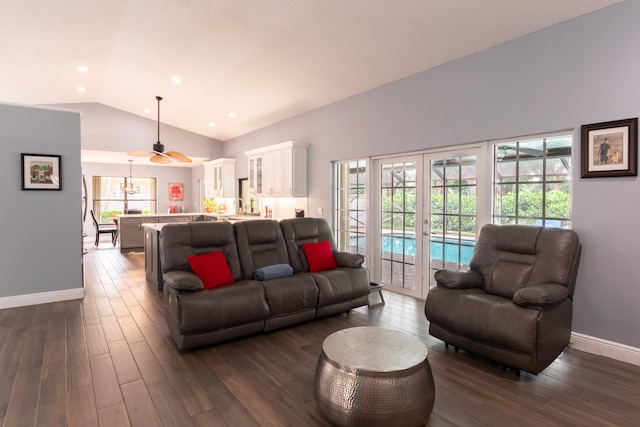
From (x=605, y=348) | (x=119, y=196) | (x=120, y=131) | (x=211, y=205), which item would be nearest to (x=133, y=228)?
(x=211, y=205)

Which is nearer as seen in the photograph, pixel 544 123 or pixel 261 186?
pixel 544 123

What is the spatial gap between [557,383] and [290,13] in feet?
13.4

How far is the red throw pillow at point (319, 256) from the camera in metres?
4.15

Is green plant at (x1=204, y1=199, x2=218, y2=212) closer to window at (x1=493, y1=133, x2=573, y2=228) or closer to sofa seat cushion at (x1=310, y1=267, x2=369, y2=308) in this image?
sofa seat cushion at (x1=310, y1=267, x2=369, y2=308)

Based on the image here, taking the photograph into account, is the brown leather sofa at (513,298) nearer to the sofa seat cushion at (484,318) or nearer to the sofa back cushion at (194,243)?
the sofa seat cushion at (484,318)

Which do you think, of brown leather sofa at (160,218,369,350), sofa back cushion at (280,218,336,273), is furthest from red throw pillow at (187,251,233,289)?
sofa back cushion at (280,218,336,273)

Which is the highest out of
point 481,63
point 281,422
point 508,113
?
point 481,63

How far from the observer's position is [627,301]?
9.64ft

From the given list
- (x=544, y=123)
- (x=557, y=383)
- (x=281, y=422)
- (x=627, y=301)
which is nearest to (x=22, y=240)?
(x=281, y=422)

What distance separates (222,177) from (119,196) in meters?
4.55

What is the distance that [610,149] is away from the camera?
9.79 ft

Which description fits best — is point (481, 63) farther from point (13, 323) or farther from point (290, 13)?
point (13, 323)

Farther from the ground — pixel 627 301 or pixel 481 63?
pixel 481 63

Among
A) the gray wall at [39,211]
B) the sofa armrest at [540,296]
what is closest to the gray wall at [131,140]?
the gray wall at [39,211]
